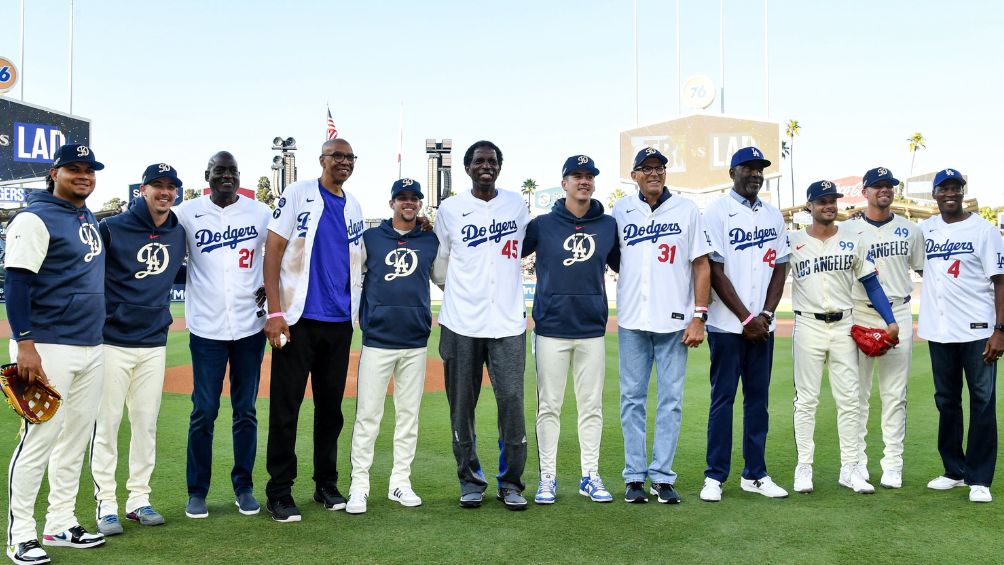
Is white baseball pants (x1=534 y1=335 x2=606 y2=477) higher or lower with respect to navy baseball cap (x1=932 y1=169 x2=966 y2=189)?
lower

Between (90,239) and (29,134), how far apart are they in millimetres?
34305

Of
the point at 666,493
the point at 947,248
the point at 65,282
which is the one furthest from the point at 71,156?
the point at 947,248

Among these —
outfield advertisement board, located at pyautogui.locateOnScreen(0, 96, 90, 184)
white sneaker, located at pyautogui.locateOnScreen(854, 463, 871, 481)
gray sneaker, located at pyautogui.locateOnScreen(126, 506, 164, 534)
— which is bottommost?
gray sneaker, located at pyautogui.locateOnScreen(126, 506, 164, 534)

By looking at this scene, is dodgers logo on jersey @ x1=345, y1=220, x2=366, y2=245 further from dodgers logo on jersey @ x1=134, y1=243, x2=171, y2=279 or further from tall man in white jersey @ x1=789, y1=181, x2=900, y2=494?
tall man in white jersey @ x1=789, y1=181, x2=900, y2=494

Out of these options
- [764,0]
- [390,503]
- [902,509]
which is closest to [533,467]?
[390,503]

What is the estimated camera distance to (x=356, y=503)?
5.01 m

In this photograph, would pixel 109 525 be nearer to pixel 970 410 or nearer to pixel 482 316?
pixel 482 316

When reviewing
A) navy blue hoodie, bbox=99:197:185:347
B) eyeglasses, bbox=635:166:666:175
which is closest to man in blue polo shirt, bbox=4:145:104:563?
navy blue hoodie, bbox=99:197:185:347

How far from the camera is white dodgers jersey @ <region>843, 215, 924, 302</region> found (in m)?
6.03

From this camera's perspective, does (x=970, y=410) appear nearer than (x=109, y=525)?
No

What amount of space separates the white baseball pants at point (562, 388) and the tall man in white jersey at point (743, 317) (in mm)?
790

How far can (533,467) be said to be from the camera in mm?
6281

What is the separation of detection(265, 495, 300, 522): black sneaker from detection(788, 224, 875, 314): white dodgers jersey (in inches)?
145

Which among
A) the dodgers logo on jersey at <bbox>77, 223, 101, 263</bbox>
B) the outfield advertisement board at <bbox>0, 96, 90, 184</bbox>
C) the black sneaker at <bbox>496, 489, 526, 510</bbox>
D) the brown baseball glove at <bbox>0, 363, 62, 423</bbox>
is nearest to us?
the brown baseball glove at <bbox>0, 363, 62, 423</bbox>
